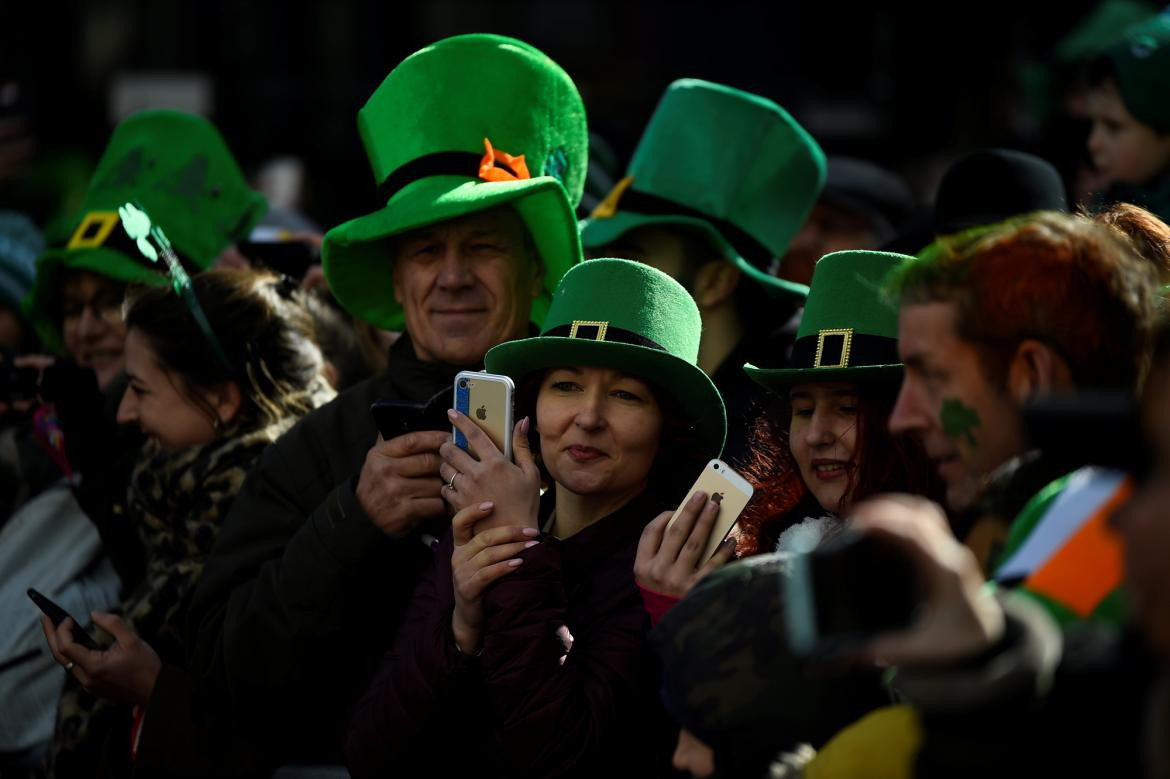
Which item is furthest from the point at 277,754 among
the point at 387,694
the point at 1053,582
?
the point at 1053,582

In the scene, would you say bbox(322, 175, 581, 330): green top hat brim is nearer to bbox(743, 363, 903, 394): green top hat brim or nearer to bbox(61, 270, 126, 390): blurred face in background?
bbox(743, 363, 903, 394): green top hat brim

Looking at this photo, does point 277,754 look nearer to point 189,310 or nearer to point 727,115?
point 189,310

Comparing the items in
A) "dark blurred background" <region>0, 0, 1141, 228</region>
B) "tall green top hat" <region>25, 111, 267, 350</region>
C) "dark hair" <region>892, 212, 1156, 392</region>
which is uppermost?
"dark hair" <region>892, 212, 1156, 392</region>

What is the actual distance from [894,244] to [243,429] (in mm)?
2013

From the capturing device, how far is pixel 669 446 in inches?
141

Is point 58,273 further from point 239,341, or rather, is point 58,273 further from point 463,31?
point 463,31

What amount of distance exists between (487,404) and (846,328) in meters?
0.75

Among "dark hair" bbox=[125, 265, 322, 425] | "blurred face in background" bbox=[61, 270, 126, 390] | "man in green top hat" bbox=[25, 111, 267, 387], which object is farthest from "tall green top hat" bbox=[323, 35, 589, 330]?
"blurred face in background" bbox=[61, 270, 126, 390]

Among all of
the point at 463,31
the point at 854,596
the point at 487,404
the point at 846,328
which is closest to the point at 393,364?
the point at 487,404

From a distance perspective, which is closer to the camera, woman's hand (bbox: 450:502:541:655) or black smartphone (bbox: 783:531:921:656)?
black smartphone (bbox: 783:531:921:656)

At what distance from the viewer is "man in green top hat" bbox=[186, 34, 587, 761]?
3.78 metres

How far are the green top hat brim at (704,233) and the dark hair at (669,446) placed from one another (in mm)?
1189

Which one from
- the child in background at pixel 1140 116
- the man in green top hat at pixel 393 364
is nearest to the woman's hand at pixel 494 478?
the man in green top hat at pixel 393 364

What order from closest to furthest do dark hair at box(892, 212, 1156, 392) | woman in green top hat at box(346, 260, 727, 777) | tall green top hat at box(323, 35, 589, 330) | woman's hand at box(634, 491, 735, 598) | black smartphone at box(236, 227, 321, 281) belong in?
dark hair at box(892, 212, 1156, 392) < woman's hand at box(634, 491, 735, 598) < woman in green top hat at box(346, 260, 727, 777) < tall green top hat at box(323, 35, 589, 330) < black smartphone at box(236, 227, 321, 281)
